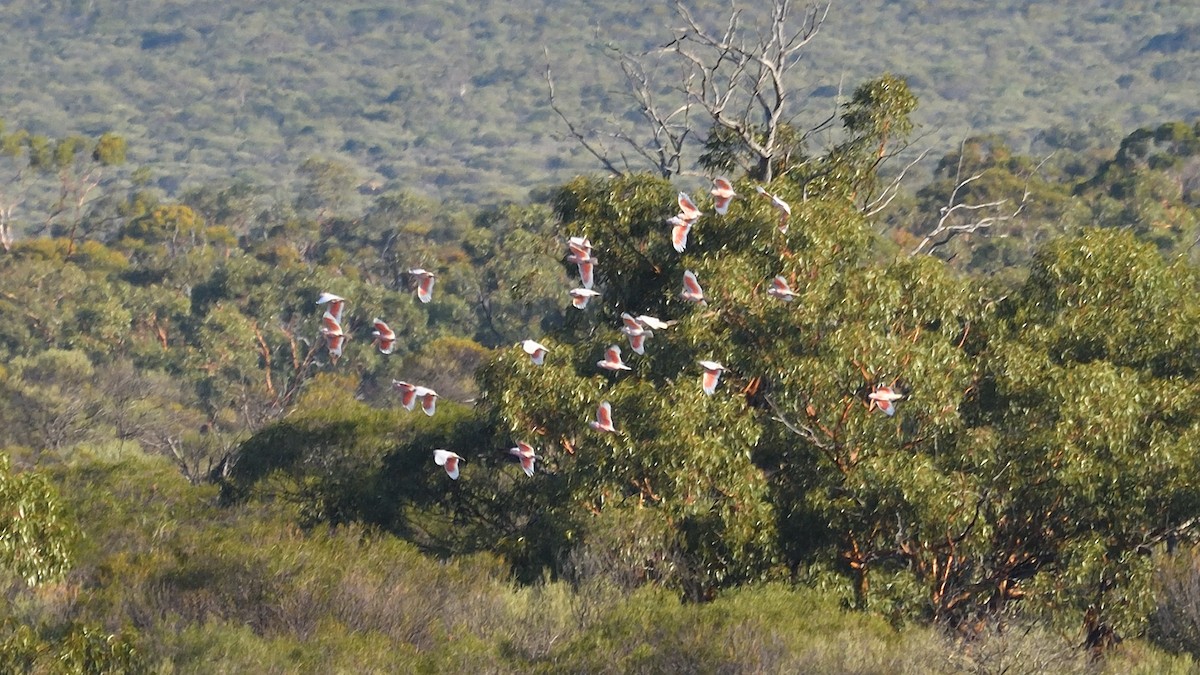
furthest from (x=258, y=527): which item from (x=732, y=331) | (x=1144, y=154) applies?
Result: (x=1144, y=154)

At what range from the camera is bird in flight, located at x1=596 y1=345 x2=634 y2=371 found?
1747cm

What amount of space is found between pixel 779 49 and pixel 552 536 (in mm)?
7436

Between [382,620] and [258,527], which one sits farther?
[258,527]

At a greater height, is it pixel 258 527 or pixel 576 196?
pixel 576 196

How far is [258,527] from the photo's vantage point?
19.7 metres

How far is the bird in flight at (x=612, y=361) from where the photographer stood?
17469 millimetres

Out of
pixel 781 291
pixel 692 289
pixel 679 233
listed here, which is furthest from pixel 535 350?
pixel 781 291

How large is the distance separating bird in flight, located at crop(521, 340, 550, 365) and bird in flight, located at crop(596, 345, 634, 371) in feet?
1.81

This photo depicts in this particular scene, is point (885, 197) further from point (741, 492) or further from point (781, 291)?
point (741, 492)

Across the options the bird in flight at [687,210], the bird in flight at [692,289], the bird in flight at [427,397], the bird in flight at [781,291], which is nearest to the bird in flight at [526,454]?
the bird in flight at [427,397]

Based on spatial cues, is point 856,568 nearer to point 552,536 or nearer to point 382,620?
point 552,536

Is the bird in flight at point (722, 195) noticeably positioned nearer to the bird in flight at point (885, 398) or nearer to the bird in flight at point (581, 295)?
the bird in flight at point (581, 295)

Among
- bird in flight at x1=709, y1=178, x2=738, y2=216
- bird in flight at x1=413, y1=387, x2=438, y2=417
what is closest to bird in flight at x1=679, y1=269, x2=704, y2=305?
bird in flight at x1=709, y1=178, x2=738, y2=216

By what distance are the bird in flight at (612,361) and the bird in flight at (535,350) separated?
553 mm
